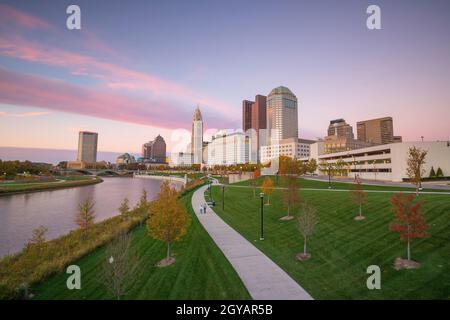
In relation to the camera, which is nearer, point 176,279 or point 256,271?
point 176,279

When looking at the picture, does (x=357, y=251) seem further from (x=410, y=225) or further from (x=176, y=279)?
(x=176, y=279)

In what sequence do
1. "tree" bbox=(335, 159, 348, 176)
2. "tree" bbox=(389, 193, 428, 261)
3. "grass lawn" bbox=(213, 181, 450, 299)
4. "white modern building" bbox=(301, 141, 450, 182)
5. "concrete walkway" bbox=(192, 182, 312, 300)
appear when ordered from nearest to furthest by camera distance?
1. "concrete walkway" bbox=(192, 182, 312, 300)
2. "grass lawn" bbox=(213, 181, 450, 299)
3. "tree" bbox=(389, 193, 428, 261)
4. "white modern building" bbox=(301, 141, 450, 182)
5. "tree" bbox=(335, 159, 348, 176)

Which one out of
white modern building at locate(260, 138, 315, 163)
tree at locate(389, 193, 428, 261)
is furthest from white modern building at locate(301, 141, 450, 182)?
white modern building at locate(260, 138, 315, 163)

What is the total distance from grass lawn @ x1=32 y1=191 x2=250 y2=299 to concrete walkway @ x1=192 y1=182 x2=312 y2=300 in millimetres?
495

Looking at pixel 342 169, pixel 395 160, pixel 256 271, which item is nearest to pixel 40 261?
pixel 256 271

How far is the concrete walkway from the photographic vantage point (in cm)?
→ 1070

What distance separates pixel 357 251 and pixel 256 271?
676 cm

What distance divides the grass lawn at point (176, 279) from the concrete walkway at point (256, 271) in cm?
49

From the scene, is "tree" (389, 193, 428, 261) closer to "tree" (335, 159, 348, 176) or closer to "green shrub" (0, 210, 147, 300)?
"green shrub" (0, 210, 147, 300)

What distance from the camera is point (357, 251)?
14.9m

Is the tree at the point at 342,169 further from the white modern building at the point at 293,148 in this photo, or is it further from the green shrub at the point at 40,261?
the white modern building at the point at 293,148
